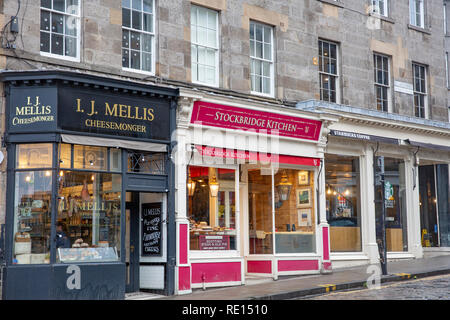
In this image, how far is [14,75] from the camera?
13.3 meters

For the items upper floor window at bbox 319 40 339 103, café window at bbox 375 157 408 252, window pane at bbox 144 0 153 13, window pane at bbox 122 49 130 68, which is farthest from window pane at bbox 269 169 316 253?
window pane at bbox 144 0 153 13

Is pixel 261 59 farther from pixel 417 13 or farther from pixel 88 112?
pixel 417 13

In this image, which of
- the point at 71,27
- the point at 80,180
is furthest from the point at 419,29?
the point at 80,180

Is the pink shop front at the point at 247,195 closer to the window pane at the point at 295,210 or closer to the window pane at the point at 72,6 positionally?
the window pane at the point at 295,210

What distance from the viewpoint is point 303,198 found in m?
18.6

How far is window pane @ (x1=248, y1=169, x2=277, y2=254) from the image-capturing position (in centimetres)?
1792

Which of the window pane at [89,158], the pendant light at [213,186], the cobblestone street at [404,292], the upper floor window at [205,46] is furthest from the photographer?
the upper floor window at [205,46]

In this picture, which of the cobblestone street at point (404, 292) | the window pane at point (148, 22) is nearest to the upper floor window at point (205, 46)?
the window pane at point (148, 22)

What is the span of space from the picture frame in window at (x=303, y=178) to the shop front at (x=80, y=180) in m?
4.79

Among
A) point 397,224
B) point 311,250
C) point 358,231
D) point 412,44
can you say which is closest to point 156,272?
point 311,250

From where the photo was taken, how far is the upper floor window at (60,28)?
14.2 m

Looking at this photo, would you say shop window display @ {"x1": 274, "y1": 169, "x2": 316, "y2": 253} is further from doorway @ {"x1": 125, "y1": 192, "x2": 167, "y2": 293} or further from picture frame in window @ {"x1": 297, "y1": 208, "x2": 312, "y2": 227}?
doorway @ {"x1": 125, "y1": 192, "x2": 167, "y2": 293}

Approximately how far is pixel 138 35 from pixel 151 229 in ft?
16.1

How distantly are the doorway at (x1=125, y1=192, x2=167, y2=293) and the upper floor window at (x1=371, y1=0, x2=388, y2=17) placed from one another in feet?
37.1
